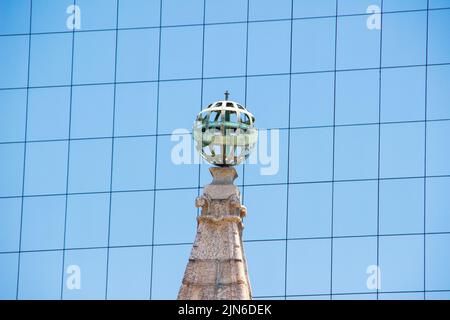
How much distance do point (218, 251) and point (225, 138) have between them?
253cm

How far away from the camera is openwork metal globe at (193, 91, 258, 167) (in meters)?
42.0

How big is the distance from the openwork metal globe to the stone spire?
26 cm

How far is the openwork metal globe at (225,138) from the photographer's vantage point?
42.0 metres

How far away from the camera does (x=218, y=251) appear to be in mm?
40938

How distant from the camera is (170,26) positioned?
6569cm

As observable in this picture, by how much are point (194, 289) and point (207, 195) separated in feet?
7.19

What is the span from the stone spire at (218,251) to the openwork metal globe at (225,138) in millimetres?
262

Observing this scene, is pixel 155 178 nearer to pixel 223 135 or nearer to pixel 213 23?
pixel 213 23

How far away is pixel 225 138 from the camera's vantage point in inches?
1651

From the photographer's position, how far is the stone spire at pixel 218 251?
133 ft
